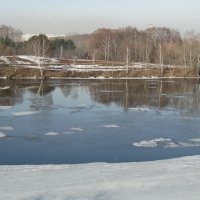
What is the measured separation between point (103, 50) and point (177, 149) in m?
51.4

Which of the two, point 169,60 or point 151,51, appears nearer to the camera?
point 169,60

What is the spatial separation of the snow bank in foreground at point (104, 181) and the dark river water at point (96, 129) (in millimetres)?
1440

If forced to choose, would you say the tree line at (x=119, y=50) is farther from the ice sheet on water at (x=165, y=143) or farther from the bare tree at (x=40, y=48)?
the ice sheet on water at (x=165, y=143)

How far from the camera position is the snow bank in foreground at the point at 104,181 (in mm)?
6902

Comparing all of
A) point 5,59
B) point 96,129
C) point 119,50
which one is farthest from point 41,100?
point 119,50

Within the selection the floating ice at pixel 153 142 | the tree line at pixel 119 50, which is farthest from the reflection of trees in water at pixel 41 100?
the tree line at pixel 119 50

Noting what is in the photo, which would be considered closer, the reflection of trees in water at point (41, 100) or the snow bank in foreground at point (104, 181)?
the snow bank in foreground at point (104, 181)

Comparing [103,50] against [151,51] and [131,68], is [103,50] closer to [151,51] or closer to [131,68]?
[151,51]

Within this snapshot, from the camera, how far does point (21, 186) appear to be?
7.39 meters

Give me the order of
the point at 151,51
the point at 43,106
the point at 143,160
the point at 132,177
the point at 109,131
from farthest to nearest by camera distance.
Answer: the point at 151,51
the point at 43,106
the point at 109,131
the point at 143,160
the point at 132,177

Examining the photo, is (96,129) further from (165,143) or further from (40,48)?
(40,48)

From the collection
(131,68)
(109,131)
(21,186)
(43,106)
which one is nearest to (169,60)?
(131,68)

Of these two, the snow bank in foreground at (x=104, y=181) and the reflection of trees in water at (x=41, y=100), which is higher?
the reflection of trees in water at (x=41, y=100)

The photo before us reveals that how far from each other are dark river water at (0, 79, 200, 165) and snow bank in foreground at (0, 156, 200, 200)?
144 cm
